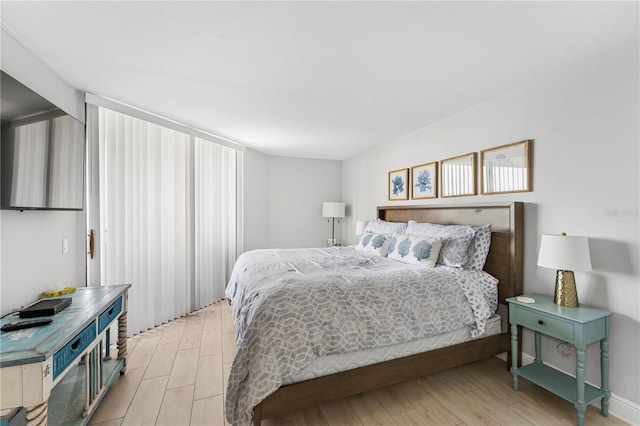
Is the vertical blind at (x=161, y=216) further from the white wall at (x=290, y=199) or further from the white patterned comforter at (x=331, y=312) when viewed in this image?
the white patterned comforter at (x=331, y=312)

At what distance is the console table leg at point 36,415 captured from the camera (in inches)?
46.1

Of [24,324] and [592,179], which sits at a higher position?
[592,179]

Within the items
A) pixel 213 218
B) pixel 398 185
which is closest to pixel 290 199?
pixel 213 218

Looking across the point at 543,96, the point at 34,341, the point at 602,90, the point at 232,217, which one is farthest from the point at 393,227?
the point at 34,341

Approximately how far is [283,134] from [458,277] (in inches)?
112

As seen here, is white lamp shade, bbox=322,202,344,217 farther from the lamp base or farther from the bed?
the lamp base

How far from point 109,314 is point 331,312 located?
62.4 inches

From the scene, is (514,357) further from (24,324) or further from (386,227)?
(24,324)

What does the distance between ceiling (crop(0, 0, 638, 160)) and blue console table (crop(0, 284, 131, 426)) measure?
1.68 m

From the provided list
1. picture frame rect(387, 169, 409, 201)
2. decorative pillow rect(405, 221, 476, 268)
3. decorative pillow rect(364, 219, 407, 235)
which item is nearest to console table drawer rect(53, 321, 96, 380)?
decorative pillow rect(405, 221, 476, 268)

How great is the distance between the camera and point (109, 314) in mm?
1968

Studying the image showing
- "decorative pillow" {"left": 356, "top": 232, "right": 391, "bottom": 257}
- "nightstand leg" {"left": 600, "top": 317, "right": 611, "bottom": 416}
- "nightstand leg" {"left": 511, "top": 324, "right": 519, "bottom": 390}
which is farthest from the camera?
"decorative pillow" {"left": 356, "top": 232, "right": 391, "bottom": 257}

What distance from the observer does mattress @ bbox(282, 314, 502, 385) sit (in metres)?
1.70

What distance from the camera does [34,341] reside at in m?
→ 1.27
